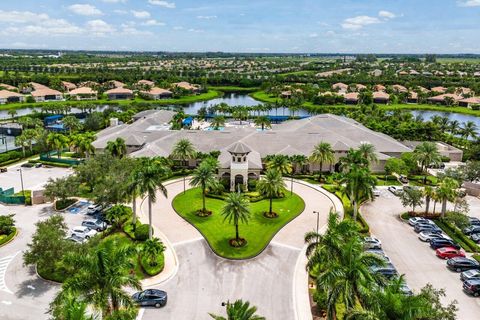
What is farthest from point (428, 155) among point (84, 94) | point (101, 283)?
point (84, 94)

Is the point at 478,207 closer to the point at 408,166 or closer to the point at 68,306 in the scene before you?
the point at 408,166

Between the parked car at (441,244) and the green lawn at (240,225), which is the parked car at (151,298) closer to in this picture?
the green lawn at (240,225)

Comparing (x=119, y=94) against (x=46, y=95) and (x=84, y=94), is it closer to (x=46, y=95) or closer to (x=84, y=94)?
(x=84, y=94)

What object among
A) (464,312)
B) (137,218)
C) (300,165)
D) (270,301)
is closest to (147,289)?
(270,301)

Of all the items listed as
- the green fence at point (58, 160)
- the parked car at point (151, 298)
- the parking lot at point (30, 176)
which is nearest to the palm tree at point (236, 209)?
the parked car at point (151, 298)

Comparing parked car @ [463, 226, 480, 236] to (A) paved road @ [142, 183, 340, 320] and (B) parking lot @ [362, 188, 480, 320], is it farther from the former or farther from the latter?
(A) paved road @ [142, 183, 340, 320]

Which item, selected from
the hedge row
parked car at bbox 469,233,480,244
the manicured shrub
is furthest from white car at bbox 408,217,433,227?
the hedge row
